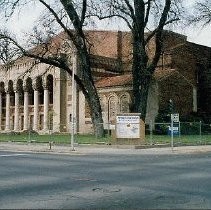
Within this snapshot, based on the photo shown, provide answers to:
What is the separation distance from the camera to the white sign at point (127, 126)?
32.6 metres

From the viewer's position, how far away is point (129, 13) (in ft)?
137

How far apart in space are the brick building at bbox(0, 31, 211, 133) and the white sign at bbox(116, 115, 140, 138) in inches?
875

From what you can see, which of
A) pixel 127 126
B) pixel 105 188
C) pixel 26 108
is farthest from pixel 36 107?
pixel 105 188

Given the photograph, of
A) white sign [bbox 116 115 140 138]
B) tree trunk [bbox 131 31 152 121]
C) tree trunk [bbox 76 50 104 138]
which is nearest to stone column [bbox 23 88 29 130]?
tree trunk [bbox 76 50 104 138]

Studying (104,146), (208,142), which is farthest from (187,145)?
(104,146)

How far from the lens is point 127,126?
32.8 metres

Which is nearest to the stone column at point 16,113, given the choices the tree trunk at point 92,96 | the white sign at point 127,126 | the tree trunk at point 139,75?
the tree trunk at point 92,96

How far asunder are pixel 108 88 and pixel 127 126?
28.9 meters

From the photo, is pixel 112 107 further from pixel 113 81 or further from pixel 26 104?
pixel 26 104

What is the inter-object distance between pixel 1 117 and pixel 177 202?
72466mm

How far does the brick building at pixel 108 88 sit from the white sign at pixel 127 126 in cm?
2222

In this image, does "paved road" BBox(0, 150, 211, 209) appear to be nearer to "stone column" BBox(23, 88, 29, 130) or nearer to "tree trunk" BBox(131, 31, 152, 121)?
"tree trunk" BBox(131, 31, 152, 121)

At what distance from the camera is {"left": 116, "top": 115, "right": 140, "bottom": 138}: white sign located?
32562 mm

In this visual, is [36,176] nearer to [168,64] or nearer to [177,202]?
[177,202]
